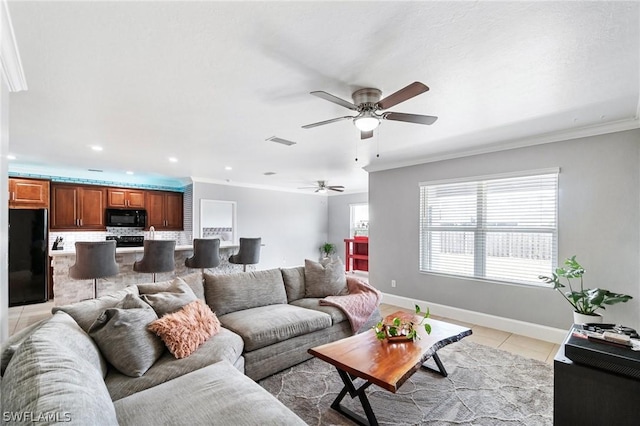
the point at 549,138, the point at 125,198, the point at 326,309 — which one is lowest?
the point at 326,309

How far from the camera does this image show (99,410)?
1104 millimetres

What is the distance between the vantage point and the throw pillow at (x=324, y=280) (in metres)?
3.71

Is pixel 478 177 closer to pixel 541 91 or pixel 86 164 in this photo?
pixel 541 91

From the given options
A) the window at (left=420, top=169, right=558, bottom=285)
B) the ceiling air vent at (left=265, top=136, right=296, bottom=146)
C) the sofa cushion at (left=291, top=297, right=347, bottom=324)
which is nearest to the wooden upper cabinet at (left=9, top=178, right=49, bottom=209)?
the ceiling air vent at (left=265, top=136, right=296, bottom=146)

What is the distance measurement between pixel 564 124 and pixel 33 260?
7966 millimetres

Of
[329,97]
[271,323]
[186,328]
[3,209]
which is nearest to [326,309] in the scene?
[271,323]

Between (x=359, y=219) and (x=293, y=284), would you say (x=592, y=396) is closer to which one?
(x=293, y=284)

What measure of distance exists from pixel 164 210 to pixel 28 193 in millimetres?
2306

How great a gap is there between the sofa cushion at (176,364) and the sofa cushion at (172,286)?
0.64 metres

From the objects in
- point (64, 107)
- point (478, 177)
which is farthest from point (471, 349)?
point (64, 107)

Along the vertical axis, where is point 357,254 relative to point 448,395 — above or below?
above

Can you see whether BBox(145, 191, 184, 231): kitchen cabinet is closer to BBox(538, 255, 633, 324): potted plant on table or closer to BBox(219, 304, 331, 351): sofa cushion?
BBox(219, 304, 331, 351): sofa cushion

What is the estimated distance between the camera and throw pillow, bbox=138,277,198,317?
2246 millimetres

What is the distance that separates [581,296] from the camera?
3043mm
